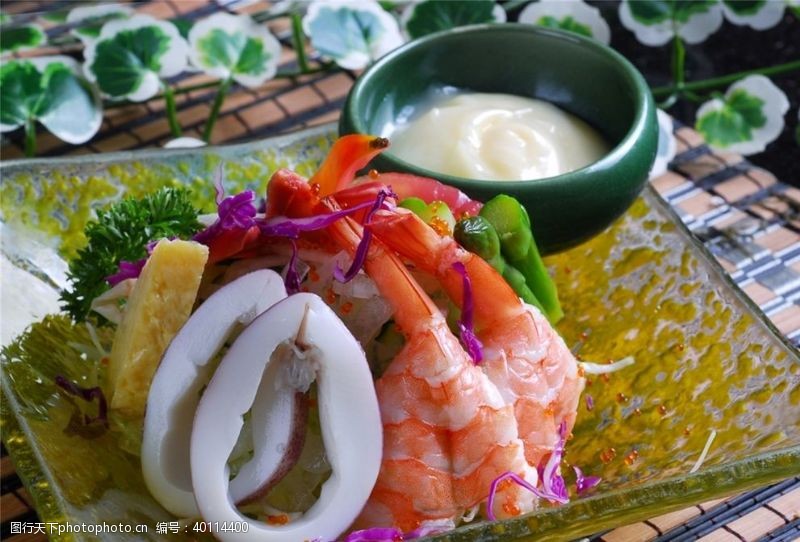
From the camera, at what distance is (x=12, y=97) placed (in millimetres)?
2666

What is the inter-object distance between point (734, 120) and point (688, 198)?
36 cm

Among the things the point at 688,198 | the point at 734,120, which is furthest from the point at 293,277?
the point at 734,120

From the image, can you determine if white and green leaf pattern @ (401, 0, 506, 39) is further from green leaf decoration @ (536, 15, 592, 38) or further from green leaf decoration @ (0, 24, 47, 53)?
green leaf decoration @ (0, 24, 47, 53)

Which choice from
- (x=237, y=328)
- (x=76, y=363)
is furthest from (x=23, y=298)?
(x=237, y=328)

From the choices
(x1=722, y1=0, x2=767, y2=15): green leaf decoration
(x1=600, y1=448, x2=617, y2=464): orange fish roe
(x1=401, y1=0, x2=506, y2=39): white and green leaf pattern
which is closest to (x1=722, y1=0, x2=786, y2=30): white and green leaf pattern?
(x1=722, y1=0, x2=767, y2=15): green leaf decoration

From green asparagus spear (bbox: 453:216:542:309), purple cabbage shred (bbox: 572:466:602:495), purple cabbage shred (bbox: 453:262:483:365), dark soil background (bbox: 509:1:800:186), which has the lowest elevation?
dark soil background (bbox: 509:1:800:186)

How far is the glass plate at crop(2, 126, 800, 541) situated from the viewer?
1.51 metres

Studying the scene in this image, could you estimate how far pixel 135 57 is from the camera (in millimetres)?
2832

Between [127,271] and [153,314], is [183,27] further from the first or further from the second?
[153,314]

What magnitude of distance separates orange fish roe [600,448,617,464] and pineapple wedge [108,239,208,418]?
71 centimetres

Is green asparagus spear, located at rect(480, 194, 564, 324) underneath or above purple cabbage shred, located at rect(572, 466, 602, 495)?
above

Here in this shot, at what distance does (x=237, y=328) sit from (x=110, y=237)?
39 cm

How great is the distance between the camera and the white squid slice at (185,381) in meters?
1.54

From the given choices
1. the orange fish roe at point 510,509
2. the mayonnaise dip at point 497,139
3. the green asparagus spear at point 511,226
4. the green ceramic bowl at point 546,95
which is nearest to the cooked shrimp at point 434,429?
the orange fish roe at point 510,509
